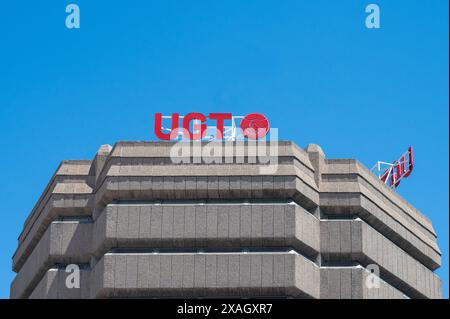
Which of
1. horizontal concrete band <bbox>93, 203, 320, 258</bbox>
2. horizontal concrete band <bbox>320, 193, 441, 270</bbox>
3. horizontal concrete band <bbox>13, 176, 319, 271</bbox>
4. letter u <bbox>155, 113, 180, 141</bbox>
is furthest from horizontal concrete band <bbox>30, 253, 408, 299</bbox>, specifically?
letter u <bbox>155, 113, 180, 141</bbox>

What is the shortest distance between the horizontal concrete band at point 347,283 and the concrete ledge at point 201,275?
376cm

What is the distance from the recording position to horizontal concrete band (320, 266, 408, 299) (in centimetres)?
12062

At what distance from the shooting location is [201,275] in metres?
117

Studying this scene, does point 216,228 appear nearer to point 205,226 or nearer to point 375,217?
point 205,226

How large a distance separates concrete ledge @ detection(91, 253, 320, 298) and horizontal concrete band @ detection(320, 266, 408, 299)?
148 inches

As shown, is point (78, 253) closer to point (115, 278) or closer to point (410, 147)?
point (115, 278)

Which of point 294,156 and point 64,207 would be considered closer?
point 294,156

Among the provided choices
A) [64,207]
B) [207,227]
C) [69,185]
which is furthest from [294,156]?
[64,207]

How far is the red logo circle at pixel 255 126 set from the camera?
124 metres

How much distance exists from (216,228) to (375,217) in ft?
60.7

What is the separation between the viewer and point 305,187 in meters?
122

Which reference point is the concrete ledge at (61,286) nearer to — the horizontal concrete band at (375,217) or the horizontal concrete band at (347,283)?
the horizontal concrete band at (347,283)

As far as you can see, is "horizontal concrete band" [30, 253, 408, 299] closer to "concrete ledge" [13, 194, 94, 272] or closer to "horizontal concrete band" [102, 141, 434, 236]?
"concrete ledge" [13, 194, 94, 272]
